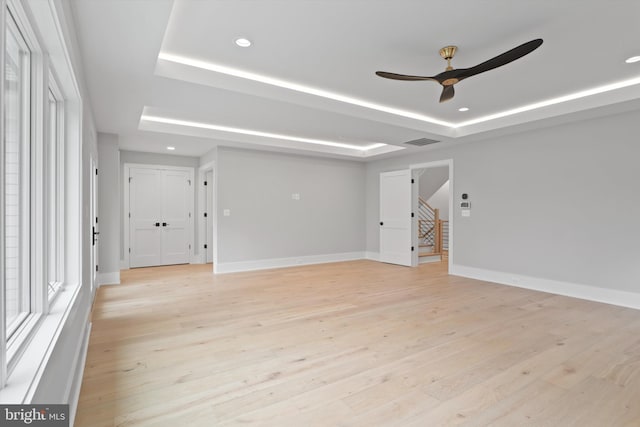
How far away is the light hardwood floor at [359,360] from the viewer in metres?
1.99

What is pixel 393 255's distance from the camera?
7684 mm

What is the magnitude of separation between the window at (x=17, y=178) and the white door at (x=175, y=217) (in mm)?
6034

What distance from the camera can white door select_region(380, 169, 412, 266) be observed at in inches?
290

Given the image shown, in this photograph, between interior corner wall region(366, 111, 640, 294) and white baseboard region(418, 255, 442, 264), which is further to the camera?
white baseboard region(418, 255, 442, 264)

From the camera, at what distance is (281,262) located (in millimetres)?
7141

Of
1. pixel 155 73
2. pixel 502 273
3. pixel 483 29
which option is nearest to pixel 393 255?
pixel 502 273

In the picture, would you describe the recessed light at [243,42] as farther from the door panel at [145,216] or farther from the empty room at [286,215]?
the door panel at [145,216]

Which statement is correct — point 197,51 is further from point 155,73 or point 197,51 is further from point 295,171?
point 295,171

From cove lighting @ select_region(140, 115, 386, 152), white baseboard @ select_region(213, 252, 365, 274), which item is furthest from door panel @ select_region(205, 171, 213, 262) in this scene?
cove lighting @ select_region(140, 115, 386, 152)

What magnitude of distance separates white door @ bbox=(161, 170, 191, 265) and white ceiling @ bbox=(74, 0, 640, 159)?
2361 mm

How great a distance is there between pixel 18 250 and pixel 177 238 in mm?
6274

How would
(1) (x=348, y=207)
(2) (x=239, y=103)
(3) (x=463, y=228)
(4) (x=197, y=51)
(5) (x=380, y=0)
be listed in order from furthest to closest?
(1) (x=348, y=207) < (3) (x=463, y=228) < (2) (x=239, y=103) < (4) (x=197, y=51) < (5) (x=380, y=0)

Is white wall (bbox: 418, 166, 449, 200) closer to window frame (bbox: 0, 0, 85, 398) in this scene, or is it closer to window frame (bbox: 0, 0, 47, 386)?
window frame (bbox: 0, 0, 85, 398)

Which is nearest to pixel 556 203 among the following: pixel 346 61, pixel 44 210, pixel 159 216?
pixel 346 61
